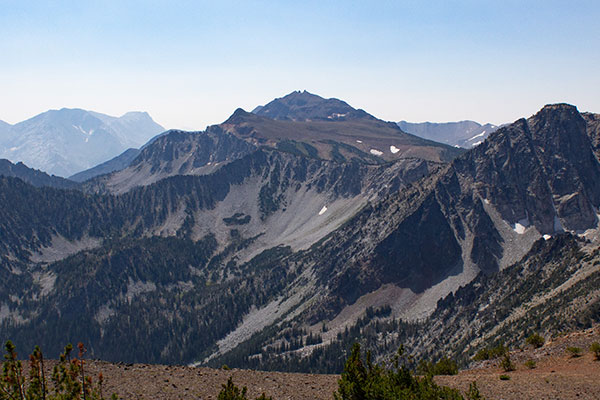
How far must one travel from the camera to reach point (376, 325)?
188 m

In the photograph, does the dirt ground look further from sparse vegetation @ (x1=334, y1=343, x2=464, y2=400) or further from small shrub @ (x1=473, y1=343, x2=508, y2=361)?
sparse vegetation @ (x1=334, y1=343, x2=464, y2=400)

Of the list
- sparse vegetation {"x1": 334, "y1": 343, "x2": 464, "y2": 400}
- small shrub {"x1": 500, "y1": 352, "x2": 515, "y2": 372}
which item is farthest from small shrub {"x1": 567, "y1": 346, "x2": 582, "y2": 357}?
sparse vegetation {"x1": 334, "y1": 343, "x2": 464, "y2": 400}

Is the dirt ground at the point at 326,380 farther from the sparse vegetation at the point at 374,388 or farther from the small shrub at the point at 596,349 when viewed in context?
the sparse vegetation at the point at 374,388

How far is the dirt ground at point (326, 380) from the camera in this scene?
44.8 metres

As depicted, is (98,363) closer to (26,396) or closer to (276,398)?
(276,398)

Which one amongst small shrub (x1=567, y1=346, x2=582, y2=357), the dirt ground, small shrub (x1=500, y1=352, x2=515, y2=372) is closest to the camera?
the dirt ground

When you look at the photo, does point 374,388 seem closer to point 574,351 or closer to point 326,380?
point 326,380

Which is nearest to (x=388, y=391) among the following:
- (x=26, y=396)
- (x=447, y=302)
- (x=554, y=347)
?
(x=26, y=396)

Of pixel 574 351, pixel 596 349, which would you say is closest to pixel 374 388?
pixel 596 349

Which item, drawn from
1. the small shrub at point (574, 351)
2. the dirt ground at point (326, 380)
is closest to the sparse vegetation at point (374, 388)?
the dirt ground at point (326, 380)

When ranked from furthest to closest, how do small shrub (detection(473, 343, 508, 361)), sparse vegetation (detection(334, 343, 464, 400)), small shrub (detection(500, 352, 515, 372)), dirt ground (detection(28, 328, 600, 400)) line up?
small shrub (detection(473, 343, 508, 361)) → small shrub (detection(500, 352, 515, 372)) → dirt ground (detection(28, 328, 600, 400)) → sparse vegetation (detection(334, 343, 464, 400))

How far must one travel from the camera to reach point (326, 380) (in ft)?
176

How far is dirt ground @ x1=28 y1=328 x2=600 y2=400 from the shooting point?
44781mm

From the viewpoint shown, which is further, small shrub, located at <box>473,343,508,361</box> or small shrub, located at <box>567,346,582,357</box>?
small shrub, located at <box>473,343,508,361</box>
